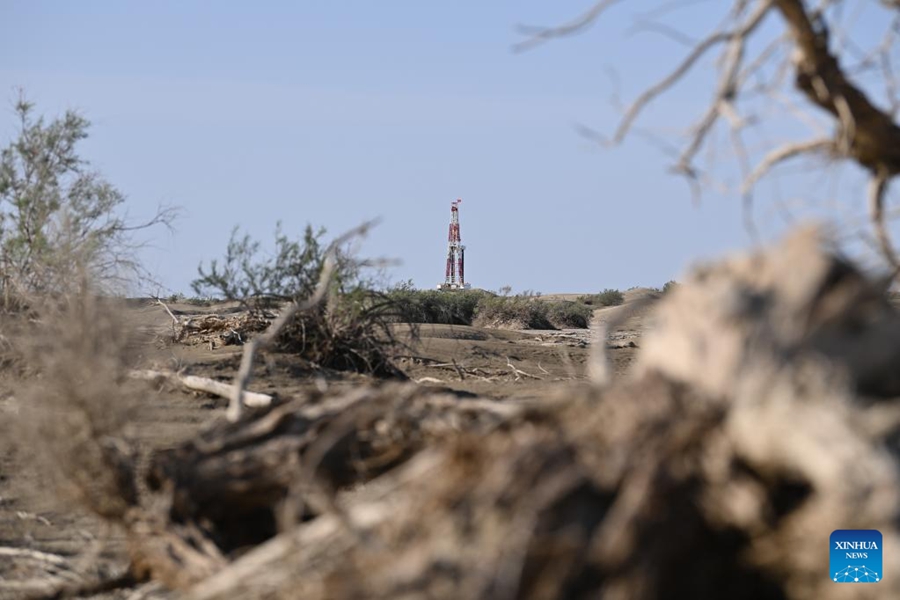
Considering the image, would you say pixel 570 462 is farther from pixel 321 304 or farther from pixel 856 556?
pixel 321 304

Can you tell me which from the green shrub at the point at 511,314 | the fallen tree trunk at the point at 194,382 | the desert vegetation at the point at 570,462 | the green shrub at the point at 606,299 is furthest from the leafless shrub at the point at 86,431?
the green shrub at the point at 606,299

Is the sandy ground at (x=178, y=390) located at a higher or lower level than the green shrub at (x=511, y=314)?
lower

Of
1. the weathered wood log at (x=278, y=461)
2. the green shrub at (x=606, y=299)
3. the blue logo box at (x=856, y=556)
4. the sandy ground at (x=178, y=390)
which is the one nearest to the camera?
the blue logo box at (x=856, y=556)

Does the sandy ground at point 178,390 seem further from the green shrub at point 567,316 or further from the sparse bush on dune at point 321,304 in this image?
the green shrub at point 567,316

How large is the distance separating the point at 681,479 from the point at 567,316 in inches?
982

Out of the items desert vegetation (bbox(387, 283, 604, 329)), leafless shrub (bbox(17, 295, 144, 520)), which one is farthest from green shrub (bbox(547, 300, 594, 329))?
leafless shrub (bbox(17, 295, 144, 520))

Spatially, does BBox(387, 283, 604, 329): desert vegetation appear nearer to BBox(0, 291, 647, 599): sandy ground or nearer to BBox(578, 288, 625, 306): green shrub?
BBox(0, 291, 647, 599): sandy ground

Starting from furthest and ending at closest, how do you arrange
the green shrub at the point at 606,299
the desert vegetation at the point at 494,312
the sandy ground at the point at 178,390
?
the green shrub at the point at 606,299 → the desert vegetation at the point at 494,312 → the sandy ground at the point at 178,390

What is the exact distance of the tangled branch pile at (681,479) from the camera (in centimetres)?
279

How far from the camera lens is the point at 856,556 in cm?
288

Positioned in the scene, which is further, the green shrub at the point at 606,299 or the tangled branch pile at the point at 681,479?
the green shrub at the point at 606,299

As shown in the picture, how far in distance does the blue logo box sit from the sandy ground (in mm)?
2069

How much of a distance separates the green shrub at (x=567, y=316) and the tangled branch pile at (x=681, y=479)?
23.5 metres

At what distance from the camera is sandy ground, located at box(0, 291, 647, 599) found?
524 cm
